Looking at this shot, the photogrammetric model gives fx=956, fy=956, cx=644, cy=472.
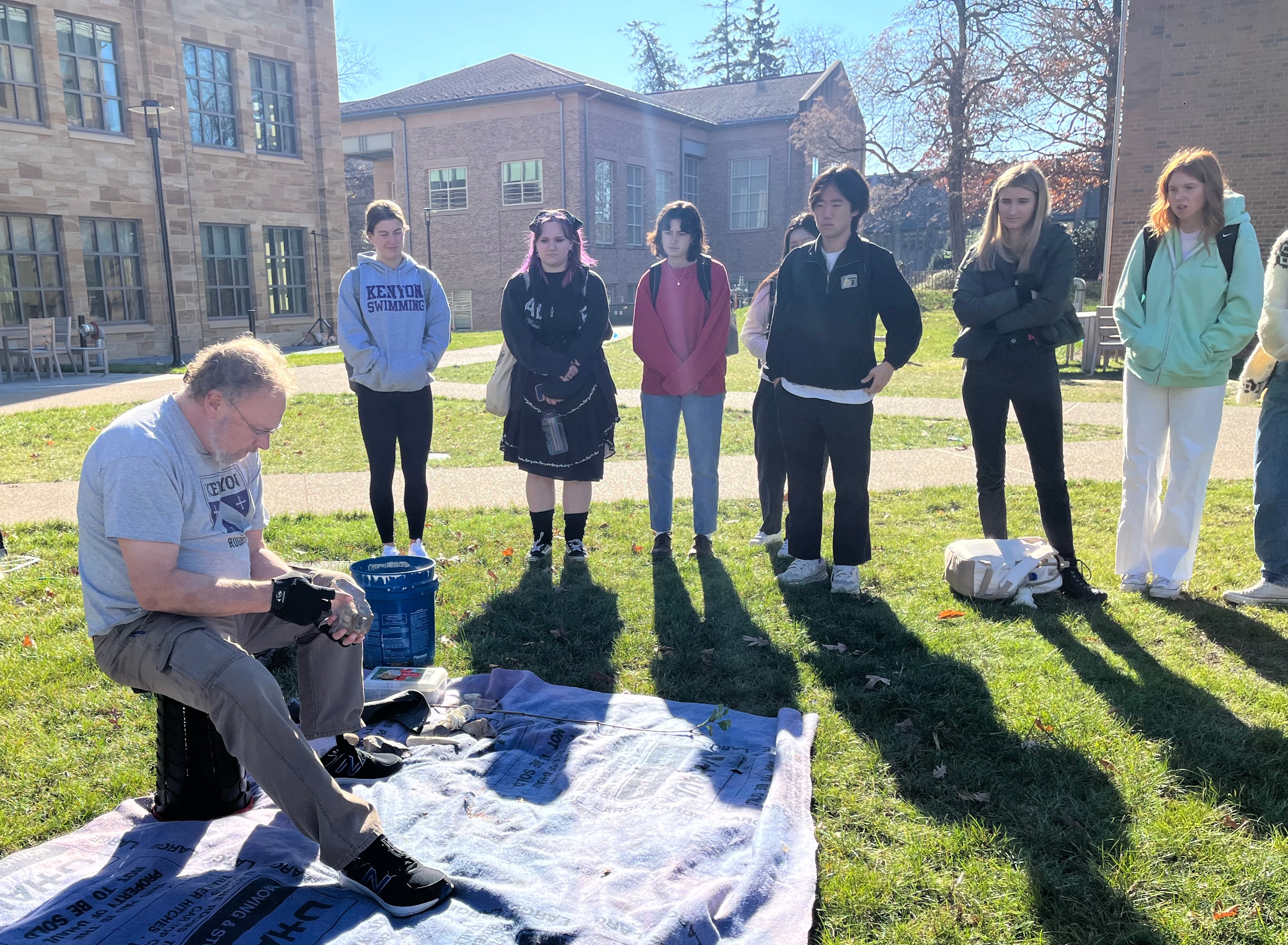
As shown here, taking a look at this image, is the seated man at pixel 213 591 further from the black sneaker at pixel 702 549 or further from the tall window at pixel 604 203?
the tall window at pixel 604 203

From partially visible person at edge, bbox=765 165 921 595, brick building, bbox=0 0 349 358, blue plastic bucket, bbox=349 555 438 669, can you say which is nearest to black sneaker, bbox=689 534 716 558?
partially visible person at edge, bbox=765 165 921 595

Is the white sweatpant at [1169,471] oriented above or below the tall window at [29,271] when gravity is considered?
below

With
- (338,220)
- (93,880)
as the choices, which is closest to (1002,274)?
(93,880)

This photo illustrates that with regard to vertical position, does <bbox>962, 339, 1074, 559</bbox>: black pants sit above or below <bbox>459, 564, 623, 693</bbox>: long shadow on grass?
above

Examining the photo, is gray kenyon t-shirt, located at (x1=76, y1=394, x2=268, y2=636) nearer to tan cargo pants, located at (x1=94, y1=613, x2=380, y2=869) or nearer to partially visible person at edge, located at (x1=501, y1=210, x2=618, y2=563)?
tan cargo pants, located at (x1=94, y1=613, x2=380, y2=869)

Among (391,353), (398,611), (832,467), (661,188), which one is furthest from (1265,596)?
(661,188)

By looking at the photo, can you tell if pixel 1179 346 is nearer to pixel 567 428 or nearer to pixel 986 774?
pixel 986 774

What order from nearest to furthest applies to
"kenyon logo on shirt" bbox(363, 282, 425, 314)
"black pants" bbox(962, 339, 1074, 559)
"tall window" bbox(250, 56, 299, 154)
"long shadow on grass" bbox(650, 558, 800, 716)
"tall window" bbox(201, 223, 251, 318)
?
"long shadow on grass" bbox(650, 558, 800, 716) → "black pants" bbox(962, 339, 1074, 559) → "kenyon logo on shirt" bbox(363, 282, 425, 314) → "tall window" bbox(201, 223, 251, 318) → "tall window" bbox(250, 56, 299, 154)

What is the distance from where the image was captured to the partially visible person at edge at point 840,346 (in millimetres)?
5191

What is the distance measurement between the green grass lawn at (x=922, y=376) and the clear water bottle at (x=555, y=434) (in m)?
6.05

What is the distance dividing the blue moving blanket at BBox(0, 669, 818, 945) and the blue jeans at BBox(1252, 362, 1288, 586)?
3.08m

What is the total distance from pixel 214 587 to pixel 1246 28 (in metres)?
20.7

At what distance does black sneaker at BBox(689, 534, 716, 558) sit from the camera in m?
6.25

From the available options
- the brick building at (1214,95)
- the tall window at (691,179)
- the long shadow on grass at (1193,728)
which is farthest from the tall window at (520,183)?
the long shadow on grass at (1193,728)
